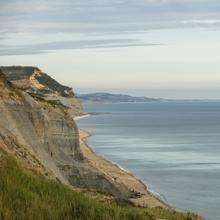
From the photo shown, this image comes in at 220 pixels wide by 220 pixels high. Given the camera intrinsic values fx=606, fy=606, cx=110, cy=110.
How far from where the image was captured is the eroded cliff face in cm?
2543

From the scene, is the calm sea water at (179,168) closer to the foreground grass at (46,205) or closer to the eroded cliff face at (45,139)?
the eroded cliff face at (45,139)

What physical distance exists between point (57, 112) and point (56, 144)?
350 cm

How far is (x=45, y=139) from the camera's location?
1318 inches

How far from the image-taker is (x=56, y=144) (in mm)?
36000

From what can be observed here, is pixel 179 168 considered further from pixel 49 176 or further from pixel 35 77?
pixel 35 77

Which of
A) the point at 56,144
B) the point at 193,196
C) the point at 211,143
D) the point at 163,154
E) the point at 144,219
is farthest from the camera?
the point at 211,143

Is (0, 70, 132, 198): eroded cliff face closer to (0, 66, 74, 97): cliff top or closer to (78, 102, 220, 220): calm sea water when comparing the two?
(78, 102, 220, 220): calm sea water

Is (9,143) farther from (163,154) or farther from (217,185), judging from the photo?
(163,154)

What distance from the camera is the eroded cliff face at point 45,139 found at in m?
25.4

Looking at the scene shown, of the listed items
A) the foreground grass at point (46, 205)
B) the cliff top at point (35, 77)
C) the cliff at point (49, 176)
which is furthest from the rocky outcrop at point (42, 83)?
the foreground grass at point (46, 205)

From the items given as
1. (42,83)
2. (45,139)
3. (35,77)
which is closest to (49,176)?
(45,139)

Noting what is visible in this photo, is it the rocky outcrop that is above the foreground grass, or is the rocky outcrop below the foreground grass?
above

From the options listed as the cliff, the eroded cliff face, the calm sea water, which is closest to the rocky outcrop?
the calm sea water

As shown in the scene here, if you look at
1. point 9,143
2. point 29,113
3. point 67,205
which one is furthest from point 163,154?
point 67,205
